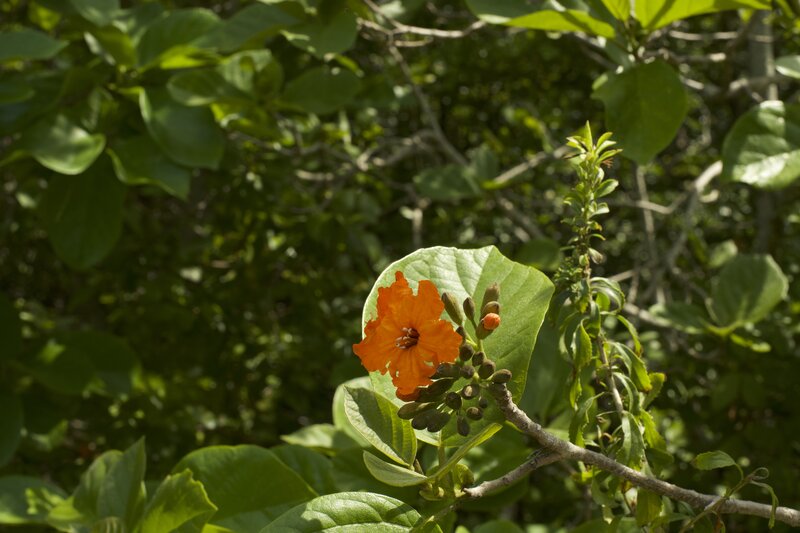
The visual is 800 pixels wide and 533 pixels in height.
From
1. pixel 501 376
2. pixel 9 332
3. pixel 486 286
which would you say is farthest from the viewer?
pixel 9 332

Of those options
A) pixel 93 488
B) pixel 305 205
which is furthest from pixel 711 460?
pixel 305 205

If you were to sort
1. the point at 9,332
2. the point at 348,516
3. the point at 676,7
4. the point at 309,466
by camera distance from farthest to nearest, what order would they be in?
the point at 9,332 < the point at 676,7 < the point at 309,466 < the point at 348,516

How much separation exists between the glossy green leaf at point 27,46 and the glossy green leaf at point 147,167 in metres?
0.28

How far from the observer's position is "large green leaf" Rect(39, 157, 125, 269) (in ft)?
6.78

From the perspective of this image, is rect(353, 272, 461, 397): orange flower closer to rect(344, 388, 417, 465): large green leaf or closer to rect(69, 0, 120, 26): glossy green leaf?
rect(344, 388, 417, 465): large green leaf

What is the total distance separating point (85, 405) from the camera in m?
2.96

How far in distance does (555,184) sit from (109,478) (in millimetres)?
2643

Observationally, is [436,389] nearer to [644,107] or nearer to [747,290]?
[644,107]

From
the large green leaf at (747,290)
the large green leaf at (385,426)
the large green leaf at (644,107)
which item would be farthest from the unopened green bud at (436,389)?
the large green leaf at (747,290)

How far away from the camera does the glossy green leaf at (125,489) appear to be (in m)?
1.20

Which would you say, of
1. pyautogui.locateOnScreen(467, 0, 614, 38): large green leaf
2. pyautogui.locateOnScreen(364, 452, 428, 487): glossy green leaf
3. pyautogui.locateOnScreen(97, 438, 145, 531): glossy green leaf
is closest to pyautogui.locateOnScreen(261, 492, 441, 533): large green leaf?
pyautogui.locateOnScreen(364, 452, 428, 487): glossy green leaf

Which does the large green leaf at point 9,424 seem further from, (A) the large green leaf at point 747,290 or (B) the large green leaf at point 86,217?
(A) the large green leaf at point 747,290

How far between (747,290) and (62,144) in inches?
61.6

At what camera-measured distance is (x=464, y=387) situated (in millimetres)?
789
